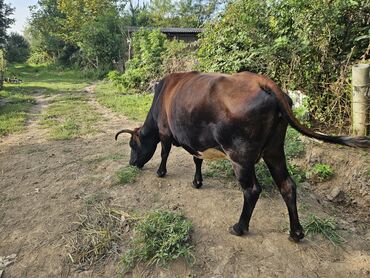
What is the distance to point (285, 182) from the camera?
306 centimetres

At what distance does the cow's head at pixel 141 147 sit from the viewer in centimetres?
475

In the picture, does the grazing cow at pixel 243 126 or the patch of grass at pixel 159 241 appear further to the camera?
the patch of grass at pixel 159 241

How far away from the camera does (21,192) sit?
4.46m

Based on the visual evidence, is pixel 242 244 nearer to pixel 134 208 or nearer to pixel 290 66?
pixel 134 208

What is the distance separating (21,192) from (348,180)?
14.3ft

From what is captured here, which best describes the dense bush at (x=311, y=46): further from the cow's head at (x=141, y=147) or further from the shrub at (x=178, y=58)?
the shrub at (x=178, y=58)

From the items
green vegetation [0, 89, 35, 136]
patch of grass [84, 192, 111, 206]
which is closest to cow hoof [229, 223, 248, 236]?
patch of grass [84, 192, 111, 206]

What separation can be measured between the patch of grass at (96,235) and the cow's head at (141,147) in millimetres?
1079

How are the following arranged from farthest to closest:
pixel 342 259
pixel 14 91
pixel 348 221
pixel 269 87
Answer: pixel 14 91 → pixel 348 221 → pixel 342 259 → pixel 269 87

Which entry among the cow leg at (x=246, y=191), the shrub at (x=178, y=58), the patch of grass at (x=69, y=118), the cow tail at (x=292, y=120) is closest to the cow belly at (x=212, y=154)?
the cow leg at (x=246, y=191)

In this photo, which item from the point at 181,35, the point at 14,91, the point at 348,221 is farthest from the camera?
the point at 181,35

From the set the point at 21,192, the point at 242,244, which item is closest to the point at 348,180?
the point at 242,244

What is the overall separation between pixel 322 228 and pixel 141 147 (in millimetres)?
2581

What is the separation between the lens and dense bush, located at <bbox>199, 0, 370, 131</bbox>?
5.52m
